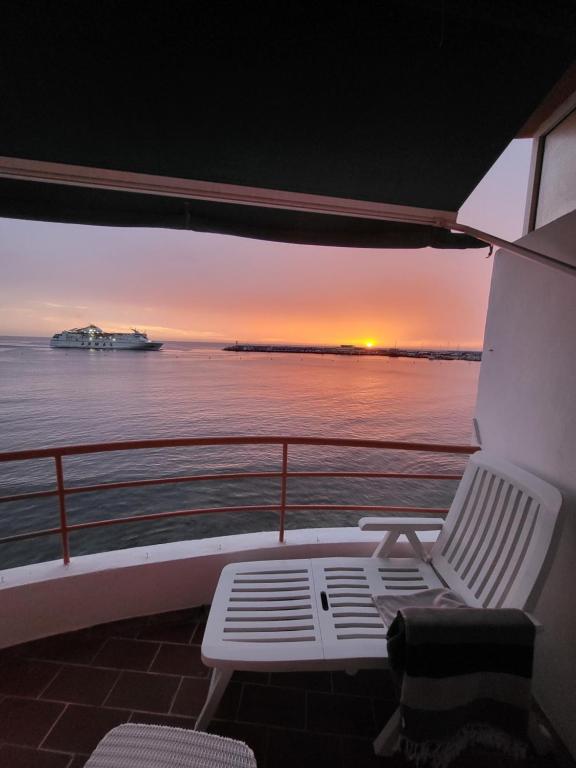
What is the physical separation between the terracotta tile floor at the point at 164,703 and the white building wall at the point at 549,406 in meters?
→ 0.31

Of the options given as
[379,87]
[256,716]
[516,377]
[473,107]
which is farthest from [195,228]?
[256,716]

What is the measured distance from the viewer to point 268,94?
1.13m

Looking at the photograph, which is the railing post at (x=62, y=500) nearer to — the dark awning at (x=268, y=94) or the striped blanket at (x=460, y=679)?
the dark awning at (x=268, y=94)

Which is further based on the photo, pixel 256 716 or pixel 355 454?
pixel 355 454

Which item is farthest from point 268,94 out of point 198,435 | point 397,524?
point 198,435

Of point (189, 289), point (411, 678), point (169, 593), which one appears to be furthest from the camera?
point (189, 289)

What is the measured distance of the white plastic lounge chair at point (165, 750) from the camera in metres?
0.87

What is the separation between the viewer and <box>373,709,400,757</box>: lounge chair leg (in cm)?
127

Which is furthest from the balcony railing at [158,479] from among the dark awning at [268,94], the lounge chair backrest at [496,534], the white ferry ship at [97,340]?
the white ferry ship at [97,340]

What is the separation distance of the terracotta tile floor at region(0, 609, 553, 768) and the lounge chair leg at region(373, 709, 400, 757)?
3 centimetres

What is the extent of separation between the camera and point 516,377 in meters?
1.71

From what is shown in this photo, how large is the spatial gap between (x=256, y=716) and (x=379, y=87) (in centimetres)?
232

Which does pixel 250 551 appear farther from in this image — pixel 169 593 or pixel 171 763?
pixel 171 763

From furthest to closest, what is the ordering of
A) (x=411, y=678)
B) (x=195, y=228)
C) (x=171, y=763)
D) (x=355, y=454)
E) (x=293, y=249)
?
(x=355, y=454)
(x=293, y=249)
(x=195, y=228)
(x=411, y=678)
(x=171, y=763)
